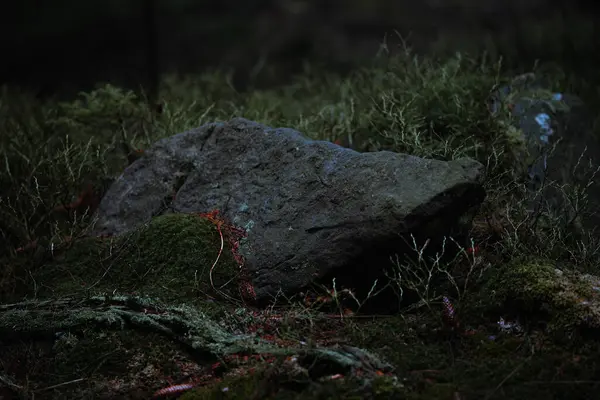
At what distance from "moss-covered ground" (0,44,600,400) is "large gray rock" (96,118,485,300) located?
0.54 feet

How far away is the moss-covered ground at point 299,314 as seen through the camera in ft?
8.75

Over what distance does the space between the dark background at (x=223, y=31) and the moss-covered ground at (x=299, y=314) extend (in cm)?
549

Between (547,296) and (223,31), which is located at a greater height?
(547,296)

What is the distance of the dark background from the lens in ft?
35.2

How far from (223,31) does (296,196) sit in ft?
30.3

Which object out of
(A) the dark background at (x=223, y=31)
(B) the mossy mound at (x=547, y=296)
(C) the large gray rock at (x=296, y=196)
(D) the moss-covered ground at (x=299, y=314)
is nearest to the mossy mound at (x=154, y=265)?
(D) the moss-covered ground at (x=299, y=314)

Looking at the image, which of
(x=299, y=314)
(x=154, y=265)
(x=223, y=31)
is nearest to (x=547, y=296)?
(x=299, y=314)

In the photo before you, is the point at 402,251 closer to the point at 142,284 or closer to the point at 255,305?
the point at 255,305

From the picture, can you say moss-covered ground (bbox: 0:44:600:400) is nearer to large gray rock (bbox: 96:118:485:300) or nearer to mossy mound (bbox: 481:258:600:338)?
mossy mound (bbox: 481:258:600:338)

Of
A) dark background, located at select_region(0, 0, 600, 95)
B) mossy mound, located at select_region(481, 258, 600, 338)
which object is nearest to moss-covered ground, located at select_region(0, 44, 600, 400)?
mossy mound, located at select_region(481, 258, 600, 338)

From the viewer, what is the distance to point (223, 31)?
12.2 meters

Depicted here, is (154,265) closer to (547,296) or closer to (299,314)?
(299,314)

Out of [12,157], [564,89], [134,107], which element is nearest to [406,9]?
[564,89]

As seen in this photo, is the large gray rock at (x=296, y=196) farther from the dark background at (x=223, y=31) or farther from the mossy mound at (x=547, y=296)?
the dark background at (x=223, y=31)
